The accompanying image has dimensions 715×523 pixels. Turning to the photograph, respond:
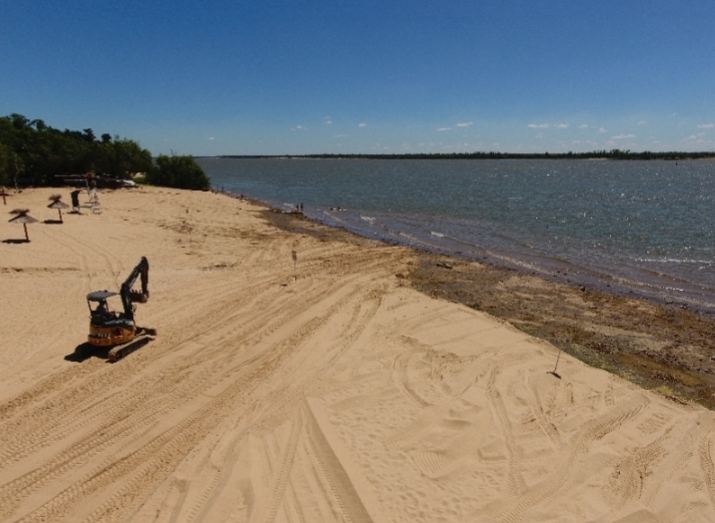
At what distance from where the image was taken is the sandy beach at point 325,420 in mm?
6840

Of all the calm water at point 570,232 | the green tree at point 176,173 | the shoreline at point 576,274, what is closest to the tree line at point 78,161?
the green tree at point 176,173

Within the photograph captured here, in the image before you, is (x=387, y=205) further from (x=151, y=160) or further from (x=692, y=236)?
(x=151, y=160)

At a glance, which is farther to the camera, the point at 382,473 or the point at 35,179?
the point at 35,179

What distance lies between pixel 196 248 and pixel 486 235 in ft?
67.8

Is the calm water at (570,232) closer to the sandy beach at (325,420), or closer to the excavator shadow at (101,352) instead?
the sandy beach at (325,420)

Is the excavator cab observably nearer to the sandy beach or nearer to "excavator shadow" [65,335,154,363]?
"excavator shadow" [65,335,154,363]

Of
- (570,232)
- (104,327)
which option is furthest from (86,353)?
(570,232)

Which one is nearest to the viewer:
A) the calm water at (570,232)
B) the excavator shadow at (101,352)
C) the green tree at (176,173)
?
the excavator shadow at (101,352)

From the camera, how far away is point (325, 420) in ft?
28.8

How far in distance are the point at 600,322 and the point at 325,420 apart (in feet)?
37.8

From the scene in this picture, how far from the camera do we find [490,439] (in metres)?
8.45

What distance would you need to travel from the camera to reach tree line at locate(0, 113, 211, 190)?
4716 centimetres

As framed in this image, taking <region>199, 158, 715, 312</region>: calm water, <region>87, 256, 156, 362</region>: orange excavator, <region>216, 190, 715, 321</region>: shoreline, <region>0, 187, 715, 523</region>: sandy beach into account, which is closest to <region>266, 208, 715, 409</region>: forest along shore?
<region>0, 187, 715, 523</region>: sandy beach

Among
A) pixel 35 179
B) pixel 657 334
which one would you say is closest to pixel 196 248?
pixel 657 334
